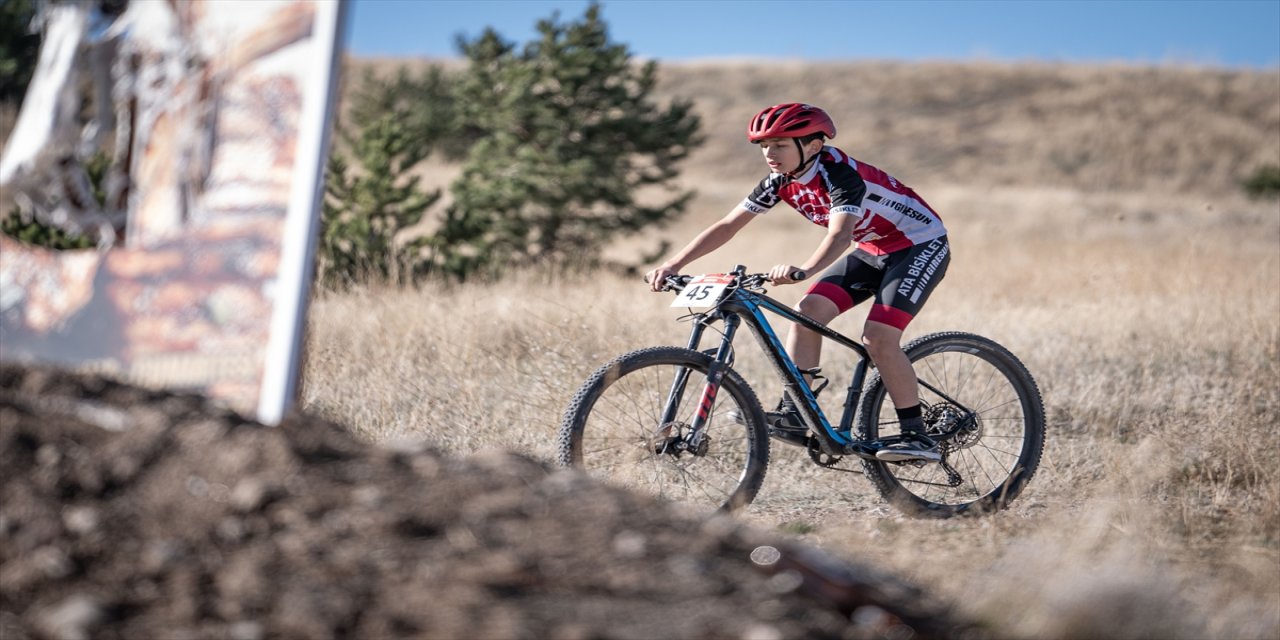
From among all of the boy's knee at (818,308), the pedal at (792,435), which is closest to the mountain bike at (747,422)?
the pedal at (792,435)

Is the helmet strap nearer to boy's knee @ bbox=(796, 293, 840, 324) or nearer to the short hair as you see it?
the short hair

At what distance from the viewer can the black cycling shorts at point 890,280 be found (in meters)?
5.34

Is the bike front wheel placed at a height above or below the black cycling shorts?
below

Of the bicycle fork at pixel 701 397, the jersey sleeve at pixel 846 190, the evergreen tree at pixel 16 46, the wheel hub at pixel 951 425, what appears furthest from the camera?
the evergreen tree at pixel 16 46

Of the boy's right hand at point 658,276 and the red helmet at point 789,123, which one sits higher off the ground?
the red helmet at point 789,123

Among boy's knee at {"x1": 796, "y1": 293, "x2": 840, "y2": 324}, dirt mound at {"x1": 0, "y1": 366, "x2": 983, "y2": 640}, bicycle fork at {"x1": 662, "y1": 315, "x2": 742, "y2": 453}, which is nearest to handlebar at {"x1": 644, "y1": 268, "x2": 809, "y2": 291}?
bicycle fork at {"x1": 662, "y1": 315, "x2": 742, "y2": 453}

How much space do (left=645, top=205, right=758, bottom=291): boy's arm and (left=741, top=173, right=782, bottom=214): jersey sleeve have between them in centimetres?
4

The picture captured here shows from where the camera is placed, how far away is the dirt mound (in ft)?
8.46

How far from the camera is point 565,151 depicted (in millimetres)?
17906

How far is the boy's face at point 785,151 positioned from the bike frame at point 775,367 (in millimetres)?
669

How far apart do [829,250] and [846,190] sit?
0.37 meters

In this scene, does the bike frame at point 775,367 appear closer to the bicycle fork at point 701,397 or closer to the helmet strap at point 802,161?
the bicycle fork at point 701,397

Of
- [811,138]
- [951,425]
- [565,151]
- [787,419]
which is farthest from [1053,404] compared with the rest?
[565,151]

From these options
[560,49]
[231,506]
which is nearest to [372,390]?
[231,506]
